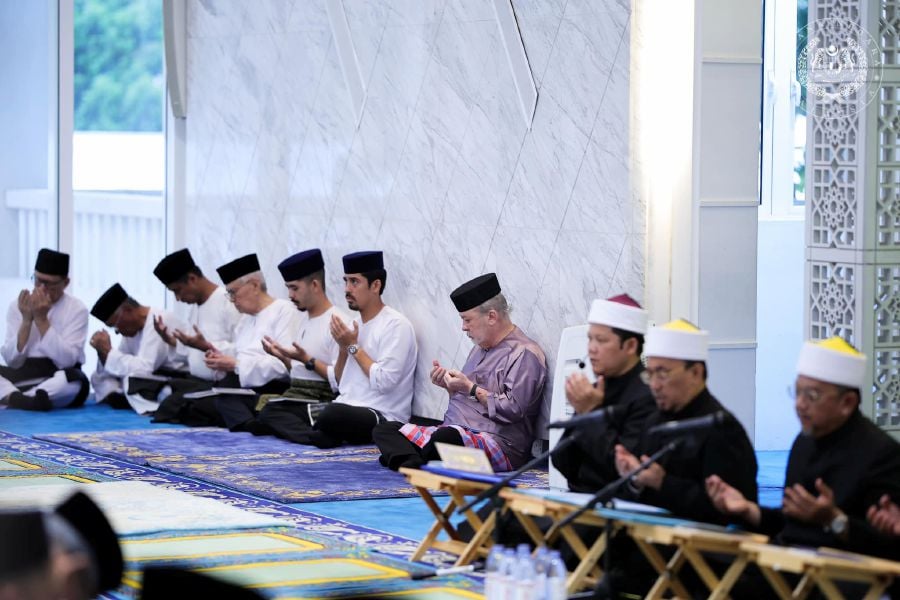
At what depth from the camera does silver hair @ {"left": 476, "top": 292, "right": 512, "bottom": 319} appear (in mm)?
8328

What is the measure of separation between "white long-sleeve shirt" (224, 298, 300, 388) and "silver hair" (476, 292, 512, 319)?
6.42 ft

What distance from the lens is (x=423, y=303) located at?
946cm

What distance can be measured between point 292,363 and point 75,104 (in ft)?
11.1

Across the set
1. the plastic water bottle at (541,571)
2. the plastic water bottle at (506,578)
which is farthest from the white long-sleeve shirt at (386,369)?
the plastic water bottle at (506,578)

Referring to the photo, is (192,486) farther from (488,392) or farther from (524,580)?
(524,580)

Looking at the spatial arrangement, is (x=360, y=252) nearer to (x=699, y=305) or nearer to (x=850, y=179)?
(x=699, y=305)

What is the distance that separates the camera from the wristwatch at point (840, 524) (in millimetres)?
4793

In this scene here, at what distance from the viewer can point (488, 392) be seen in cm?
827

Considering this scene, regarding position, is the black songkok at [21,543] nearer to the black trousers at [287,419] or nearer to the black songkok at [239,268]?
the black trousers at [287,419]

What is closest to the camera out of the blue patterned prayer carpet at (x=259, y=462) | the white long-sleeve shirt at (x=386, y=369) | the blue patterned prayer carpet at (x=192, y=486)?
the blue patterned prayer carpet at (x=192, y=486)

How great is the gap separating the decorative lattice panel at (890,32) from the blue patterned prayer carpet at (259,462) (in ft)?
8.25

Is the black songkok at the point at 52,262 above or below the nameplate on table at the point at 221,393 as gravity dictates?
above

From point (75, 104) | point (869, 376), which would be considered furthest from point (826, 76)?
point (75, 104)

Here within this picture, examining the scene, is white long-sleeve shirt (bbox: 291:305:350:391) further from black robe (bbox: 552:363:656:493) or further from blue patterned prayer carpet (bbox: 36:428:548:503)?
black robe (bbox: 552:363:656:493)
